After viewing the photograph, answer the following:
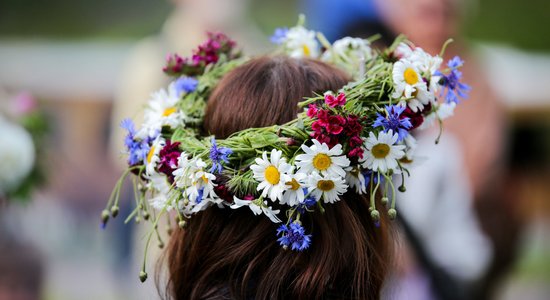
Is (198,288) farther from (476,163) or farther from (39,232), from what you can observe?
(39,232)

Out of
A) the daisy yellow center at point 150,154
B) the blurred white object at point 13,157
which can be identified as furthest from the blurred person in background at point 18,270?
the daisy yellow center at point 150,154

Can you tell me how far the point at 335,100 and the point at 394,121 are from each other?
4.2 inches

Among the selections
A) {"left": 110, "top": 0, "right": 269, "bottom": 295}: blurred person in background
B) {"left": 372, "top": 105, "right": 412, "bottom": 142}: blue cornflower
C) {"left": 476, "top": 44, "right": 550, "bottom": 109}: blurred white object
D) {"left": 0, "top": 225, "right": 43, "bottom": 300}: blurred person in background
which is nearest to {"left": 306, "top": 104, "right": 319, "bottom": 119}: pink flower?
{"left": 372, "top": 105, "right": 412, "bottom": 142}: blue cornflower

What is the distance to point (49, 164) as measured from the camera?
124 inches

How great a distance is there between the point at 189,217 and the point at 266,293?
0.66 feet

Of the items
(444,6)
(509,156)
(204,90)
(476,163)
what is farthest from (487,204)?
(204,90)

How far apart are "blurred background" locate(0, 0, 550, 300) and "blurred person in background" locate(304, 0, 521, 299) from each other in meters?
0.01

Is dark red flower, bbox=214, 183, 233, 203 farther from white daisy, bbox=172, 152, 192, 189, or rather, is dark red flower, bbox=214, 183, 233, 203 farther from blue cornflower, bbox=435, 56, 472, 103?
blue cornflower, bbox=435, 56, 472, 103

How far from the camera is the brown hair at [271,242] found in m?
1.41

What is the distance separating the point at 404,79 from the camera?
1472 mm

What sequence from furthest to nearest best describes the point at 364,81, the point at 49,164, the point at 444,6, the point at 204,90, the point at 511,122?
the point at 511,122, the point at 444,6, the point at 49,164, the point at 204,90, the point at 364,81

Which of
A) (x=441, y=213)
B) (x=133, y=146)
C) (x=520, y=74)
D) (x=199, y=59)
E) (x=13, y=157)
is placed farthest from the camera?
(x=520, y=74)

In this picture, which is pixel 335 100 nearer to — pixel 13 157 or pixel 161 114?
Answer: pixel 161 114

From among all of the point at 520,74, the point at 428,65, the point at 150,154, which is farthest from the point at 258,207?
the point at 520,74
